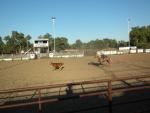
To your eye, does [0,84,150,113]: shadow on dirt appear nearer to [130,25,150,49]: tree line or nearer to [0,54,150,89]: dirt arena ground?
[0,54,150,89]: dirt arena ground

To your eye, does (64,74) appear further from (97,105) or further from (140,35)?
(140,35)

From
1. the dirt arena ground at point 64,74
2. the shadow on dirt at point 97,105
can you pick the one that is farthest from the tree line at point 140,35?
the shadow on dirt at point 97,105

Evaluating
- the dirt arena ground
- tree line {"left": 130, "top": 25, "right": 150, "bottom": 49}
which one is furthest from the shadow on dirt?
tree line {"left": 130, "top": 25, "right": 150, "bottom": 49}

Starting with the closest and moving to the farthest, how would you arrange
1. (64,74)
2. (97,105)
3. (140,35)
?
(97,105) < (64,74) < (140,35)

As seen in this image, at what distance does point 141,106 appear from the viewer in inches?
256

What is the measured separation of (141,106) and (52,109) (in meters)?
2.67

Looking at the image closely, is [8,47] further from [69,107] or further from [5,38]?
[69,107]

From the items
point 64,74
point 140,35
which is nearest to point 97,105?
point 64,74

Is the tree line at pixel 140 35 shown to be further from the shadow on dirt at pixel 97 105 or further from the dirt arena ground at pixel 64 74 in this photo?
the shadow on dirt at pixel 97 105

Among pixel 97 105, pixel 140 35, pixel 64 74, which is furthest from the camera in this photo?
pixel 140 35

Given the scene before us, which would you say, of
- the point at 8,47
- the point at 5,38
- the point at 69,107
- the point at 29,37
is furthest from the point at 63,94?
the point at 29,37

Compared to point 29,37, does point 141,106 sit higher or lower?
lower

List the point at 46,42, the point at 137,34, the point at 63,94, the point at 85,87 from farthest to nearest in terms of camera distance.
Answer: the point at 137,34
the point at 46,42
the point at 85,87
the point at 63,94

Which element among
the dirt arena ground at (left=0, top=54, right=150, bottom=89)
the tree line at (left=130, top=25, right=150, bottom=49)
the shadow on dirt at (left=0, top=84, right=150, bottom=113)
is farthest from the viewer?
the tree line at (left=130, top=25, right=150, bottom=49)
